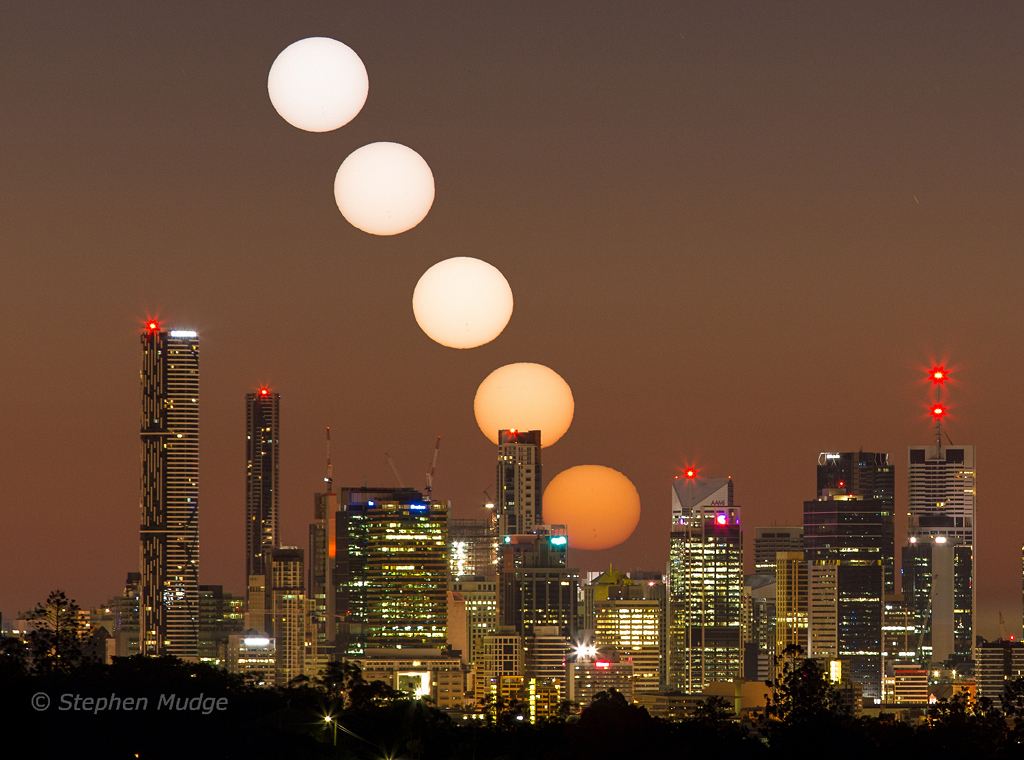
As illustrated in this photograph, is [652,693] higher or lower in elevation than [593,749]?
lower

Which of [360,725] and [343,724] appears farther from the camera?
[360,725]

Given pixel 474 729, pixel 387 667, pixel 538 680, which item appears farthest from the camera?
pixel 387 667

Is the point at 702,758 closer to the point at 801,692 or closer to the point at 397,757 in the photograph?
the point at 801,692

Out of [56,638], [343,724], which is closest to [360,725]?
[343,724]

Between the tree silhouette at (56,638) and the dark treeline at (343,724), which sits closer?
the dark treeline at (343,724)

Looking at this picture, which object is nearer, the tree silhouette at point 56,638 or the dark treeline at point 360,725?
the dark treeline at point 360,725

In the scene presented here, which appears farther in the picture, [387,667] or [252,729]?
[387,667]

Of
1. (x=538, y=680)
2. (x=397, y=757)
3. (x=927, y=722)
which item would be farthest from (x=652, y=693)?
(x=397, y=757)

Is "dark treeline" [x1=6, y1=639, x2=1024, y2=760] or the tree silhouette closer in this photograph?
"dark treeline" [x1=6, y1=639, x2=1024, y2=760]

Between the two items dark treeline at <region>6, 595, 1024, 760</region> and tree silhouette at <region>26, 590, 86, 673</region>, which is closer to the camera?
dark treeline at <region>6, 595, 1024, 760</region>

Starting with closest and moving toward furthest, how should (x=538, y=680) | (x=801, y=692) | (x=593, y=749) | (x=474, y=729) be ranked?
(x=593, y=749), (x=801, y=692), (x=474, y=729), (x=538, y=680)

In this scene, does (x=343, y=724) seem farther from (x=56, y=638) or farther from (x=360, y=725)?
(x=56, y=638)
